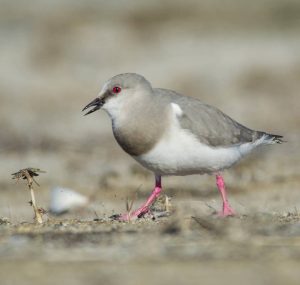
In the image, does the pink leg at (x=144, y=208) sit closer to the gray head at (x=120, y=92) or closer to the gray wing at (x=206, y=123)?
the gray wing at (x=206, y=123)

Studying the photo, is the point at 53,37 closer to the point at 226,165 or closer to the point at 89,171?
the point at 89,171

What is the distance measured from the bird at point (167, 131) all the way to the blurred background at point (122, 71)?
7.03 feet

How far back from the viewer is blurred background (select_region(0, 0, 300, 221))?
12055mm

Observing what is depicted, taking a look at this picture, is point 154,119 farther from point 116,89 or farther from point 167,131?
point 116,89

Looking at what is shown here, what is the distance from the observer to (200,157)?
25.1ft

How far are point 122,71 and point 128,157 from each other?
11280 millimetres

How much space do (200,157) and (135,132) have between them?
0.61 m

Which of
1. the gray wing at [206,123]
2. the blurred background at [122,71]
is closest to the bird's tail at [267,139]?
the gray wing at [206,123]

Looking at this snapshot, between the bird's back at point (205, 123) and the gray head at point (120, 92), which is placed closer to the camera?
the bird's back at point (205, 123)

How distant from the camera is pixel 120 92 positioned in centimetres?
799

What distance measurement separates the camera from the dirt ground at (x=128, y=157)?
5.48 meters

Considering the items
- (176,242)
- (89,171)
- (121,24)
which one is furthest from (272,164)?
(121,24)

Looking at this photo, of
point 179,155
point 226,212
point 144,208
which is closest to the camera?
point 179,155

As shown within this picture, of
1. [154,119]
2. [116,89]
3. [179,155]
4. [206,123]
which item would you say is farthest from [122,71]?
[179,155]
